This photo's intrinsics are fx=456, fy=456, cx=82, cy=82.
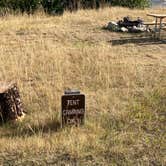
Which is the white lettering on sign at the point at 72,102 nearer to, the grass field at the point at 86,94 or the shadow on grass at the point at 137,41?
the grass field at the point at 86,94

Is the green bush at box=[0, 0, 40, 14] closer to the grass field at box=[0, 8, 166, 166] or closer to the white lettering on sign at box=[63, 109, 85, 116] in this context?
the grass field at box=[0, 8, 166, 166]

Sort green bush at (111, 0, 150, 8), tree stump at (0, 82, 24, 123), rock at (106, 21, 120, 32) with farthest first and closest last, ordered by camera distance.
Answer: green bush at (111, 0, 150, 8), rock at (106, 21, 120, 32), tree stump at (0, 82, 24, 123)

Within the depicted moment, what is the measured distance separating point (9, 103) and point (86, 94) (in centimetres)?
143

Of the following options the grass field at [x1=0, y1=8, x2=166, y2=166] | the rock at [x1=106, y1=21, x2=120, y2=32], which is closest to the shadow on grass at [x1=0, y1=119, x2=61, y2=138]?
the grass field at [x1=0, y1=8, x2=166, y2=166]

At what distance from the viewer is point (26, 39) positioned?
32.7 ft

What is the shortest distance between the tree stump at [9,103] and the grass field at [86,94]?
0.14m

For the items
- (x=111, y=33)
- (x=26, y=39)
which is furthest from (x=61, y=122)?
(x=111, y=33)

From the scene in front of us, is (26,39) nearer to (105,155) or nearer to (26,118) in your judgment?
(26,118)

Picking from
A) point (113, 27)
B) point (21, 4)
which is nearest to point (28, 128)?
point (113, 27)

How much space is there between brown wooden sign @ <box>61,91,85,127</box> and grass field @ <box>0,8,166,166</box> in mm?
113

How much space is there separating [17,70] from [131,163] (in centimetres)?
351

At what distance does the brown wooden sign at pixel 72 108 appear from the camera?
5.02 metres

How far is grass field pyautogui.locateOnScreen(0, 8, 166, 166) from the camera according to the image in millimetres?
4633

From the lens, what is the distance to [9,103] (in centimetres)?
536
